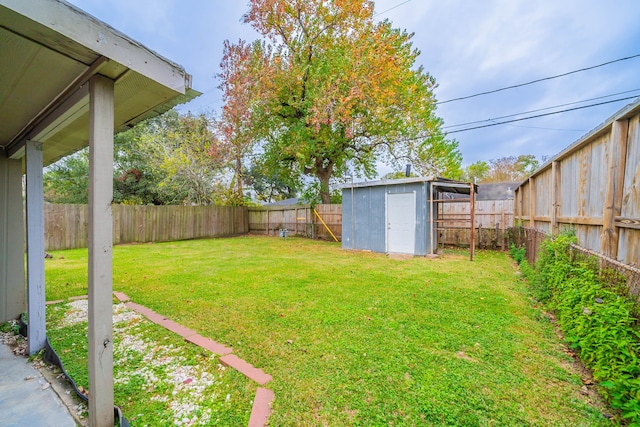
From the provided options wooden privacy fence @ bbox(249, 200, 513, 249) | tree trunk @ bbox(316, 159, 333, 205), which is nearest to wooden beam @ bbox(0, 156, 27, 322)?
wooden privacy fence @ bbox(249, 200, 513, 249)

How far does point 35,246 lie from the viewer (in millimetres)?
2381

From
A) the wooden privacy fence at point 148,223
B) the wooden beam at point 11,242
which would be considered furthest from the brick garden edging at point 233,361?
the wooden privacy fence at point 148,223

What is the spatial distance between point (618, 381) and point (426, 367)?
1078mm

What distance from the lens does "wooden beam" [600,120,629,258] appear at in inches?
Result: 97.8

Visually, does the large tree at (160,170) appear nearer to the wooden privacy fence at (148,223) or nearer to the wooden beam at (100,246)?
the wooden privacy fence at (148,223)

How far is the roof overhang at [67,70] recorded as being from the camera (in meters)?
1.17

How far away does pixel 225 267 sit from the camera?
612 cm

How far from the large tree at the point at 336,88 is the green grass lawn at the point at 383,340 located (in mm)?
6544

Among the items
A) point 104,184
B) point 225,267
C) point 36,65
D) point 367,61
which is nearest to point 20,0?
point 36,65

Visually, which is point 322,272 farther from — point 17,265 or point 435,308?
point 17,265

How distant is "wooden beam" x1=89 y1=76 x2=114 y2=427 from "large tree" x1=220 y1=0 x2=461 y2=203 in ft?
27.5

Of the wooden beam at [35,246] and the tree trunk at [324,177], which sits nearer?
the wooden beam at [35,246]

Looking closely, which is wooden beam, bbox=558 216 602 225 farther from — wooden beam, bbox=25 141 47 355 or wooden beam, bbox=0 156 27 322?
wooden beam, bbox=0 156 27 322

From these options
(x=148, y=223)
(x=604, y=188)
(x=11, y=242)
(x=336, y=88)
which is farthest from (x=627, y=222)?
(x=148, y=223)
